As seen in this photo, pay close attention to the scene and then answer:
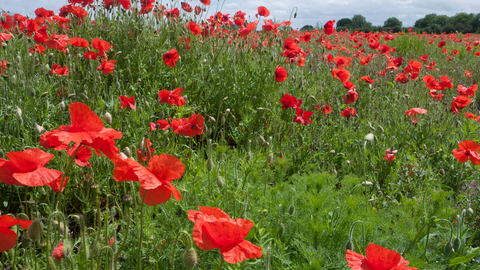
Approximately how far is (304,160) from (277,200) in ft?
3.65

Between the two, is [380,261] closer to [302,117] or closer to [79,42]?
[302,117]

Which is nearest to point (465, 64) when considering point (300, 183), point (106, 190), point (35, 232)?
point (300, 183)

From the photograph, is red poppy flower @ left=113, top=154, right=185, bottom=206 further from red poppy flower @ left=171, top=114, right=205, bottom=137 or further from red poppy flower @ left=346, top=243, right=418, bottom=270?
red poppy flower @ left=171, top=114, right=205, bottom=137

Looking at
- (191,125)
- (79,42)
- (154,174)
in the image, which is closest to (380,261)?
(154,174)

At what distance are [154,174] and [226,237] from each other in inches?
11.7

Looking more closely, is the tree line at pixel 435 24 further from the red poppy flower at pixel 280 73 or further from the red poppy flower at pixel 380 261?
the red poppy flower at pixel 380 261

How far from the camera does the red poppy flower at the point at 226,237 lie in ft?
2.68

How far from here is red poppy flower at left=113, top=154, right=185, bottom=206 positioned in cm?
90

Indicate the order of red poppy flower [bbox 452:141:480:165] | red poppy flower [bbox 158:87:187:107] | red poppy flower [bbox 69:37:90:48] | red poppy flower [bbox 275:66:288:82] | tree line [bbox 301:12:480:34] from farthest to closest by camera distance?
tree line [bbox 301:12:480:34], red poppy flower [bbox 275:66:288:82], red poppy flower [bbox 69:37:90:48], red poppy flower [bbox 158:87:187:107], red poppy flower [bbox 452:141:480:165]

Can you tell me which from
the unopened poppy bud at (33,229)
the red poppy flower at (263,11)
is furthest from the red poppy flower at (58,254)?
the red poppy flower at (263,11)

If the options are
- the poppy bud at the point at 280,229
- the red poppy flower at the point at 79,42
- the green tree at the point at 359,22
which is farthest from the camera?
the green tree at the point at 359,22

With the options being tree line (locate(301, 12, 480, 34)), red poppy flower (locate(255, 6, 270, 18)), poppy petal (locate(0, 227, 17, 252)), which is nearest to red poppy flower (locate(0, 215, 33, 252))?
poppy petal (locate(0, 227, 17, 252))

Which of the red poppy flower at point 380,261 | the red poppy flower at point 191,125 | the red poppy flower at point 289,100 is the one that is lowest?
the red poppy flower at point 380,261

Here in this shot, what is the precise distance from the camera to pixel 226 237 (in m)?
0.82
